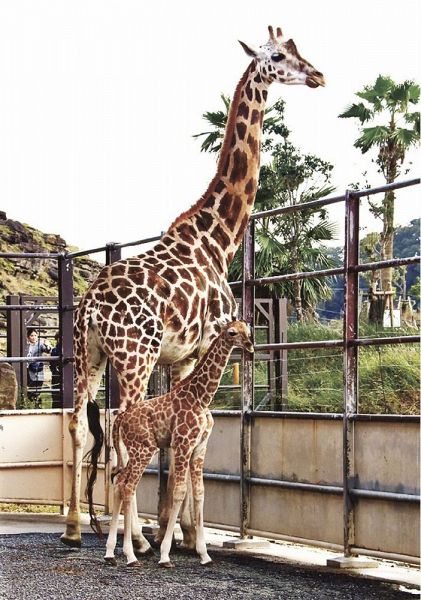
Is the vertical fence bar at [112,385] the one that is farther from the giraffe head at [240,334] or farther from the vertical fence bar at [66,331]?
the giraffe head at [240,334]

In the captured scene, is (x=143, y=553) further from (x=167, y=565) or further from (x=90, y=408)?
(x=90, y=408)

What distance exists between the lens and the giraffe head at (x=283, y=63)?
Result: 22.7 feet

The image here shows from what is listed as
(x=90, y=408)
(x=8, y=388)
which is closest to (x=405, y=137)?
(x=8, y=388)

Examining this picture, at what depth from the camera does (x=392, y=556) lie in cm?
576

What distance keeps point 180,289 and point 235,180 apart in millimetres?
887

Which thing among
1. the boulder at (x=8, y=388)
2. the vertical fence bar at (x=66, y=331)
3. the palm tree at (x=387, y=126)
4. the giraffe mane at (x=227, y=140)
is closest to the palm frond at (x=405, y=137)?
the palm tree at (x=387, y=126)

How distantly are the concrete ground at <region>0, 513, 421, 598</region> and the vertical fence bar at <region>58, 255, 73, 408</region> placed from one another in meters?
0.91

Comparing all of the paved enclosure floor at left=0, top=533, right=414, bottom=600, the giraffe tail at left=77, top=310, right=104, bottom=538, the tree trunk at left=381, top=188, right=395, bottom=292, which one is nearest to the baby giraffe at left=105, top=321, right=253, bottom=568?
the paved enclosure floor at left=0, top=533, right=414, bottom=600

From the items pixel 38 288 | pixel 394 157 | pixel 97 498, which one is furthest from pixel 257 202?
pixel 97 498

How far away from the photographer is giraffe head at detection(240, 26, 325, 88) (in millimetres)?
6906

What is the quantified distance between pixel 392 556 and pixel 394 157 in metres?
20.7

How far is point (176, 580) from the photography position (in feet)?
18.4

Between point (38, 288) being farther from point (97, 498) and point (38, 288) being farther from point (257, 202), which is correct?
point (97, 498)

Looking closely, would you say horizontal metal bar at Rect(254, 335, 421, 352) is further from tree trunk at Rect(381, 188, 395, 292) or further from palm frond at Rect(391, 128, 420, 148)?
palm frond at Rect(391, 128, 420, 148)
